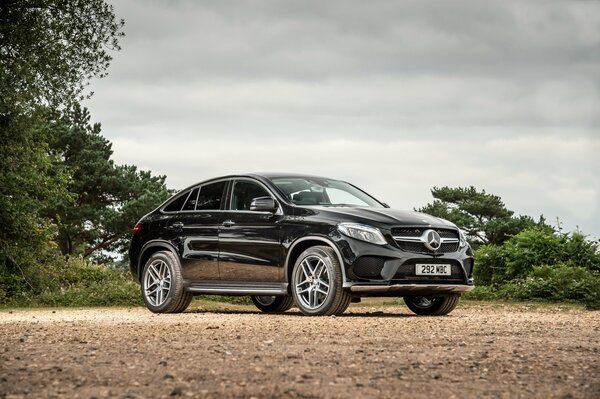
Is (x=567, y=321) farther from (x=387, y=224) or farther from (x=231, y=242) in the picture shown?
(x=231, y=242)

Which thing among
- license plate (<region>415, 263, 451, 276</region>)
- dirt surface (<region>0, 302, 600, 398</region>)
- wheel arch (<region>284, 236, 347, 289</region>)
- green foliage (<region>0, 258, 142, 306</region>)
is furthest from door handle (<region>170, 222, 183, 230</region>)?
green foliage (<region>0, 258, 142, 306</region>)

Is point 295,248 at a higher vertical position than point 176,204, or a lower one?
lower

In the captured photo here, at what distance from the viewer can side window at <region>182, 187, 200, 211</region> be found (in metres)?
14.3

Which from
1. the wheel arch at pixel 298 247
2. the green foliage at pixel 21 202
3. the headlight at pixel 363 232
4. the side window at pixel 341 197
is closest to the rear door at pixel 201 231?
the wheel arch at pixel 298 247

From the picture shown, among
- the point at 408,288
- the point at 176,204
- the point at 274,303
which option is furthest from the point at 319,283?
the point at 176,204

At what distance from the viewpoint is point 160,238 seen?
1436 centimetres

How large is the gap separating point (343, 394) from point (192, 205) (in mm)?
8844

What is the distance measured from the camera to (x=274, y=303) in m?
15.0

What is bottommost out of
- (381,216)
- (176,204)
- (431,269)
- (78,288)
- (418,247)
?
(78,288)

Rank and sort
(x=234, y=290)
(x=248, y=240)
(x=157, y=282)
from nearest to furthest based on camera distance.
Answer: (x=248, y=240) → (x=234, y=290) → (x=157, y=282)

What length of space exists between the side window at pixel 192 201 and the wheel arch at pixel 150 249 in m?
0.60

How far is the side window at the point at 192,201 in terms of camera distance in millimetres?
14320

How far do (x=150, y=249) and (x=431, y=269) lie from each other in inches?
178

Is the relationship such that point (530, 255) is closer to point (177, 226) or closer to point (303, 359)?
point (177, 226)
